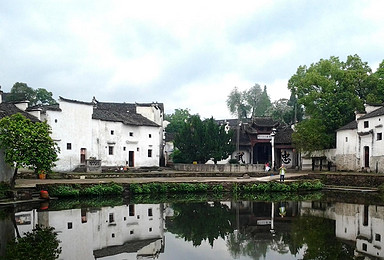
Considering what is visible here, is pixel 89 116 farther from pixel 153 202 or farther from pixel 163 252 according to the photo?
pixel 163 252

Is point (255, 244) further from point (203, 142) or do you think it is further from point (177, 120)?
point (177, 120)

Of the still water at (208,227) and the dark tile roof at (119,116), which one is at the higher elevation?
the dark tile roof at (119,116)

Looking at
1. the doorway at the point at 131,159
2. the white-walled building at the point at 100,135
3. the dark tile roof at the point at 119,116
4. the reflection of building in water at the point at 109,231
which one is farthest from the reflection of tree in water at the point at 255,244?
the doorway at the point at 131,159

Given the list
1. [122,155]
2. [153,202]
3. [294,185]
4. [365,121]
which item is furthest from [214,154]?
[153,202]

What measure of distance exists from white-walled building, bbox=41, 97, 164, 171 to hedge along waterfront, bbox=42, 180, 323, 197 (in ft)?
34.6

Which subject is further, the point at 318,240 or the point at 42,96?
the point at 42,96

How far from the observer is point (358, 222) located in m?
16.8

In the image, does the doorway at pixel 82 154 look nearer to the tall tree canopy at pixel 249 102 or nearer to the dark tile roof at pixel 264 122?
the dark tile roof at pixel 264 122

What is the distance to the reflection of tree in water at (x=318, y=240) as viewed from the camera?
11.6 m

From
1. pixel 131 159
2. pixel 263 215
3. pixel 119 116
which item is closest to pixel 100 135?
pixel 119 116

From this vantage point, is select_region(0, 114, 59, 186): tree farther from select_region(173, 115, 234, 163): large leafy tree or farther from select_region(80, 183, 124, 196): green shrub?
select_region(173, 115, 234, 163): large leafy tree

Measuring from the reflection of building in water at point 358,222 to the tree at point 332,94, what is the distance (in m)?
16.4

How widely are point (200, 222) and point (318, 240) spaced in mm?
5273

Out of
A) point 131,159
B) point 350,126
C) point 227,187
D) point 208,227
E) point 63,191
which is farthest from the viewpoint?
point 131,159
